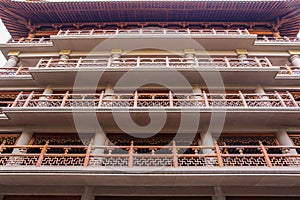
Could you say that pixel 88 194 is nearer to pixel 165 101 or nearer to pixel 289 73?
pixel 165 101

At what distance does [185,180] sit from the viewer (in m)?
6.64

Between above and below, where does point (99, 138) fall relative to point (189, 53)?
below

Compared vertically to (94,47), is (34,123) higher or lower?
lower

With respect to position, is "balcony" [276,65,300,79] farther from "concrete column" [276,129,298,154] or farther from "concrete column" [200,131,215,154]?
"concrete column" [200,131,215,154]

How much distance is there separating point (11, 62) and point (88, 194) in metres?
9.21

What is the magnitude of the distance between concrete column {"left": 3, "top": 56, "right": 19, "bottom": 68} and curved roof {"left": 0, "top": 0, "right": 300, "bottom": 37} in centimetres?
303

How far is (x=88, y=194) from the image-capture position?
6.95 metres

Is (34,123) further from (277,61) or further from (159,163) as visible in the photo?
(277,61)

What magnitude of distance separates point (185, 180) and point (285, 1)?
1261cm

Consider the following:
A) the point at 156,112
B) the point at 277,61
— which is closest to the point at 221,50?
the point at 277,61

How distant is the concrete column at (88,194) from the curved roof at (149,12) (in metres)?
10.9

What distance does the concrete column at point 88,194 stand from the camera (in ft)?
22.6

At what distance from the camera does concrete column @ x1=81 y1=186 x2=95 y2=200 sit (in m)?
6.89

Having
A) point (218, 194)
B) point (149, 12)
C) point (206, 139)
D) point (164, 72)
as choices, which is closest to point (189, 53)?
point (164, 72)
